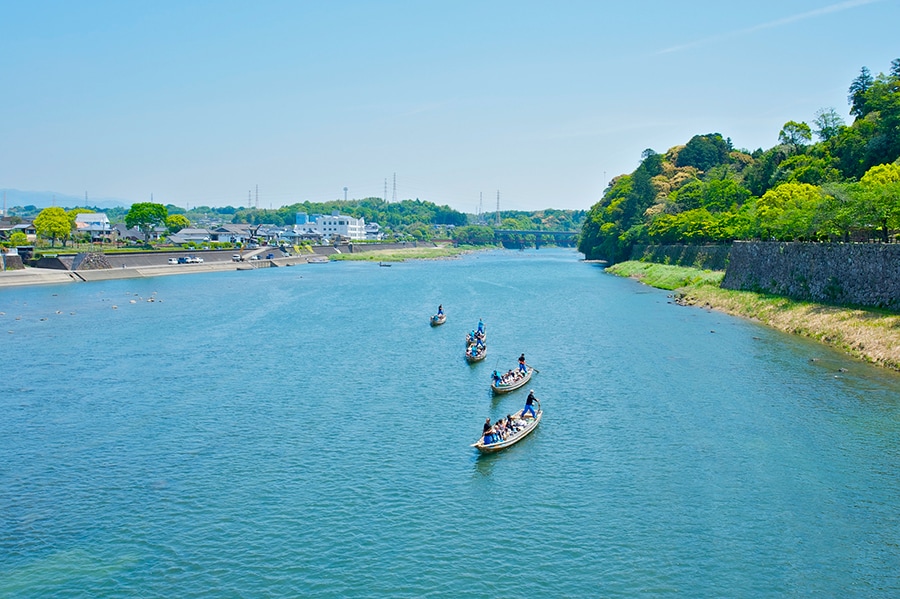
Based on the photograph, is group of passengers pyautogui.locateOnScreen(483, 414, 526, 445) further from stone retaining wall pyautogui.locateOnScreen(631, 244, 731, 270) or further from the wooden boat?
stone retaining wall pyautogui.locateOnScreen(631, 244, 731, 270)

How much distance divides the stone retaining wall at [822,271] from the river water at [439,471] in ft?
17.1

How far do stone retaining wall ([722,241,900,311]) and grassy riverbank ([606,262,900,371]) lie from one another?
37.5 inches

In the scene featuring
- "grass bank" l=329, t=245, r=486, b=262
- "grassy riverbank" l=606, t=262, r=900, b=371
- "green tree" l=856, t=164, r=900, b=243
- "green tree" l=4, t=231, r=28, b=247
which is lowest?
"grassy riverbank" l=606, t=262, r=900, b=371

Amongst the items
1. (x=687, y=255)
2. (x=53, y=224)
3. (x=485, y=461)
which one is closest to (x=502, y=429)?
(x=485, y=461)

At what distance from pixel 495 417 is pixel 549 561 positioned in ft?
40.5

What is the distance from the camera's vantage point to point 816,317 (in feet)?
151

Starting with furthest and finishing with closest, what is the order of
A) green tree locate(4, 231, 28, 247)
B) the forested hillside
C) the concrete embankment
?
green tree locate(4, 231, 28, 247)
the concrete embankment
the forested hillside

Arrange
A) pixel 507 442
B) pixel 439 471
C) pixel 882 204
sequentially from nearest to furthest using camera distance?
pixel 439 471, pixel 507 442, pixel 882 204

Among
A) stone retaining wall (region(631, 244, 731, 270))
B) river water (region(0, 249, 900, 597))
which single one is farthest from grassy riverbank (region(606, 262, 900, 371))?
stone retaining wall (region(631, 244, 731, 270))

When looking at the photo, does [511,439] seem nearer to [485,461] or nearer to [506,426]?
[506,426]

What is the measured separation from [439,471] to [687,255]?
74.5m

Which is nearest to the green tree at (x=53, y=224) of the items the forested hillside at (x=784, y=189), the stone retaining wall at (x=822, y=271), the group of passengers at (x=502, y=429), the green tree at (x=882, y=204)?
the forested hillside at (x=784, y=189)

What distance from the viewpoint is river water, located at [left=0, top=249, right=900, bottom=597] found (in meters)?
17.0

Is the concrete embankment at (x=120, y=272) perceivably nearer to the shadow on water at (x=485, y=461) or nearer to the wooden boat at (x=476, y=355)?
the wooden boat at (x=476, y=355)
